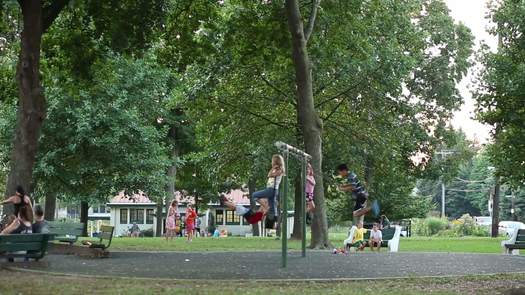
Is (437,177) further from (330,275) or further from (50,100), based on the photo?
(330,275)

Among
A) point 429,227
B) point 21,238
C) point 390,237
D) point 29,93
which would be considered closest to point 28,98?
point 29,93

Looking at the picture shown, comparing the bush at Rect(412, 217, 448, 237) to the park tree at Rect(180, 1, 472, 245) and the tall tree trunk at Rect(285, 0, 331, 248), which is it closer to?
the park tree at Rect(180, 1, 472, 245)

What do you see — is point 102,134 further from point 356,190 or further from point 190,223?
point 356,190

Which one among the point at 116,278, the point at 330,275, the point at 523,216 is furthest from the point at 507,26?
the point at 523,216

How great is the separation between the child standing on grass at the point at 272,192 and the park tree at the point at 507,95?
19733 millimetres

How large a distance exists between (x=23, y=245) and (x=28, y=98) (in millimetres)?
3315

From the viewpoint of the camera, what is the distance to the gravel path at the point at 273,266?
1351 centimetres

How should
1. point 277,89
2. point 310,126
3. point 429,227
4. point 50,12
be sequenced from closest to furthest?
point 50,12 < point 310,126 < point 277,89 < point 429,227

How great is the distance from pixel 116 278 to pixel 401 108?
23.4m

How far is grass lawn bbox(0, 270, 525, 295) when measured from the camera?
10664 mm

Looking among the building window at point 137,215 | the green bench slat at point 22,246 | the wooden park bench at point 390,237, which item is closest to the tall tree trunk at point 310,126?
the wooden park bench at point 390,237

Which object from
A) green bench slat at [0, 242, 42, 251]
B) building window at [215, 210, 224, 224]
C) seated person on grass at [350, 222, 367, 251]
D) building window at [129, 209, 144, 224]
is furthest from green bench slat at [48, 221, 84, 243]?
building window at [129, 209, 144, 224]

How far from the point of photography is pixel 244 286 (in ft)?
37.5

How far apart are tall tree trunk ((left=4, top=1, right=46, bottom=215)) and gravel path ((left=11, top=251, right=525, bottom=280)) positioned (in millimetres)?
2274
